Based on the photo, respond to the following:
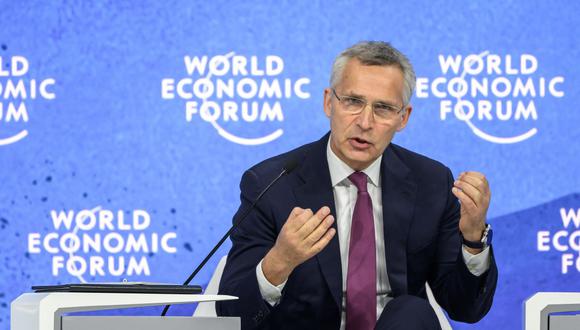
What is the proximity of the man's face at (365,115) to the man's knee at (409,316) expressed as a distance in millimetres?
461

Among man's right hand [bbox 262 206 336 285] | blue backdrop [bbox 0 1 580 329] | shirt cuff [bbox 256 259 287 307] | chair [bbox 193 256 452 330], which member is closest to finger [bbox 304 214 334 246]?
man's right hand [bbox 262 206 336 285]

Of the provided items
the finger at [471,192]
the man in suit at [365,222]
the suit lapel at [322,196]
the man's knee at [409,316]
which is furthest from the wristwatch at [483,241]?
the suit lapel at [322,196]

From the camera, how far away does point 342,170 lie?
2449 millimetres

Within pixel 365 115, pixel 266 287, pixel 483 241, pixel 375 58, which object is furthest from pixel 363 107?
pixel 266 287

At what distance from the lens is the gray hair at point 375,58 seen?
93.7 inches

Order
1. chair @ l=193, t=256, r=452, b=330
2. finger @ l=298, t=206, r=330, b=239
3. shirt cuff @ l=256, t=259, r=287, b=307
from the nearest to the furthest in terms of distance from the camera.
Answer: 1. finger @ l=298, t=206, r=330, b=239
2. shirt cuff @ l=256, t=259, r=287, b=307
3. chair @ l=193, t=256, r=452, b=330

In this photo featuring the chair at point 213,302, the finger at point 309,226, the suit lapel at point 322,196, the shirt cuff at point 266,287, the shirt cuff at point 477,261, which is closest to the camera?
the finger at point 309,226

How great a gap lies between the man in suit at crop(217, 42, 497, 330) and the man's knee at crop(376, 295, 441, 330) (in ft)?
0.60

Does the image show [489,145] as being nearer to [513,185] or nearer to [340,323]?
[513,185]

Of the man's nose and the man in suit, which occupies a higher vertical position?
the man's nose

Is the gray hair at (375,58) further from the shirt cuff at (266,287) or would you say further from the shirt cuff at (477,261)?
the shirt cuff at (266,287)

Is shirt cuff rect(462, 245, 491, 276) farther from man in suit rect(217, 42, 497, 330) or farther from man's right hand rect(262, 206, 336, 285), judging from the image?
man's right hand rect(262, 206, 336, 285)

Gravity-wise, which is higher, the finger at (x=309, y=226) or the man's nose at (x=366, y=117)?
the man's nose at (x=366, y=117)

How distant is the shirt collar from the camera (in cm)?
245
